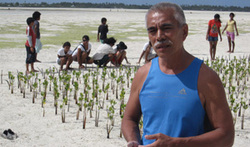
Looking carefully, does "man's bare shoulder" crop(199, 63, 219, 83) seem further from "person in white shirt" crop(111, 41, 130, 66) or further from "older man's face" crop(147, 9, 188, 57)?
"person in white shirt" crop(111, 41, 130, 66)

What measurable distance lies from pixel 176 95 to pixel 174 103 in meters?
0.04

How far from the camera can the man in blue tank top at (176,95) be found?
1.64 metres

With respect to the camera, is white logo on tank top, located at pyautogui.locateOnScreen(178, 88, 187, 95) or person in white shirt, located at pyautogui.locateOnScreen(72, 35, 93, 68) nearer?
white logo on tank top, located at pyautogui.locateOnScreen(178, 88, 187, 95)

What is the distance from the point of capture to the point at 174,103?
166 cm

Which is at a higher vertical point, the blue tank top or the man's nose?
the man's nose

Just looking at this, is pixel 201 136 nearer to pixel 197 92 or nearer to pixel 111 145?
pixel 197 92

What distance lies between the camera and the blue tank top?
1.64m

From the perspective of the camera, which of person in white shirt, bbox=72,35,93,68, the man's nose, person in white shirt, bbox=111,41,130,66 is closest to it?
the man's nose

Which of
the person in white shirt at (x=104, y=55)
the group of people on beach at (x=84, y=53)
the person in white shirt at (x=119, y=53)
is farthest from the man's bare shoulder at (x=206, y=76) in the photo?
the person in white shirt at (x=119, y=53)

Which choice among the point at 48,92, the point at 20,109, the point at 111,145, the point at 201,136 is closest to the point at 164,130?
the point at 201,136

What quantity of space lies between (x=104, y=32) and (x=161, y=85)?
10407mm

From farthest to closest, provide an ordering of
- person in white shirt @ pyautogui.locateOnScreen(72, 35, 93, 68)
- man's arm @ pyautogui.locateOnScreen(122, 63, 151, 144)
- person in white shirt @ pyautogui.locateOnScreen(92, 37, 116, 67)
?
1. person in white shirt @ pyautogui.locateOnScreen(92, 37, 116, 67)
2. person in white shirt @ pyautogui.locateOnScreen(72, 35, 93, 68)
3. man's arm @ pyautogui.locateOnScreen(122, 63, 151, 144)

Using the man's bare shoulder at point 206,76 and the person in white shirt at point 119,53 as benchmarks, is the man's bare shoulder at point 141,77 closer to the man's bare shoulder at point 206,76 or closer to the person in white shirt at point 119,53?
the man's bare shoulder at point 206,76

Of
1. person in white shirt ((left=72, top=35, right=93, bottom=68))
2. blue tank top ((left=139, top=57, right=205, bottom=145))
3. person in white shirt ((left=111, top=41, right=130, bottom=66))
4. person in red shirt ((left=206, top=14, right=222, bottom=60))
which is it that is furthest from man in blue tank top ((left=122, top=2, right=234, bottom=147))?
person in red shirt ((left=206, top=14, right=222, bottom=60))
